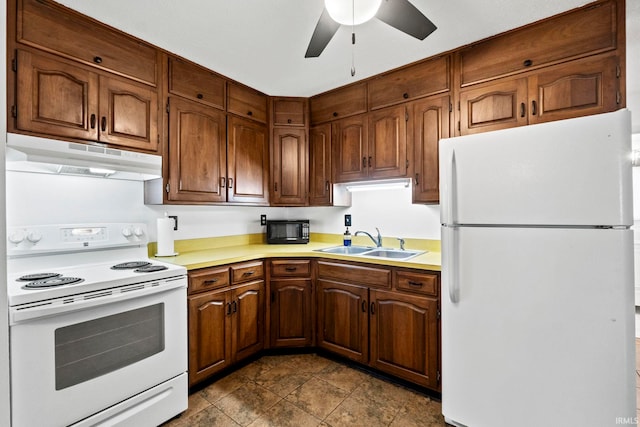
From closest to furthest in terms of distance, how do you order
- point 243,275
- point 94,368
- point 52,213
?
point 94,368, point 52,213, point 243,275

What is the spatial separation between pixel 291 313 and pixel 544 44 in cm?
252

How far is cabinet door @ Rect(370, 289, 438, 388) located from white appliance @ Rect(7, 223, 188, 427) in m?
1.28

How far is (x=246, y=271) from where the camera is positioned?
2324 millimetres

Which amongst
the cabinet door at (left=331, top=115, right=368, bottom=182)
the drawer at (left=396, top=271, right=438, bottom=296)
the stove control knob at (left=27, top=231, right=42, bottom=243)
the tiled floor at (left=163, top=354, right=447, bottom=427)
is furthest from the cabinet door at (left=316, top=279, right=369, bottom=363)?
the stove control knob at (left=27, top=231, right=42, bottom=243)

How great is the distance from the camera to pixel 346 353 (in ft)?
7.69

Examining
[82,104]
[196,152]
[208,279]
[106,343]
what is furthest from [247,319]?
[82,104]

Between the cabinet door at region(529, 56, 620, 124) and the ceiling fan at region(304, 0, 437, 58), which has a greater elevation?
the ceiling fan at region(304, 0, 437, 58)

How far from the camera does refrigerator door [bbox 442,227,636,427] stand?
1260mm

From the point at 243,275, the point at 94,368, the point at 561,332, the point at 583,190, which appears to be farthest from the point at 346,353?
the point at 583,190

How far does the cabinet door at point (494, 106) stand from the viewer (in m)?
1.90

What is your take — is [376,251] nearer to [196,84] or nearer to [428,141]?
[428,141]

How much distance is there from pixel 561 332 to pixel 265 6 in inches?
84.6

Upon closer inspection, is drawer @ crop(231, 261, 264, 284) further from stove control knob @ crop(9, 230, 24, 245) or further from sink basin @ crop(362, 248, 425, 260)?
stove control knob @ crop(9, 230, 24, 245)

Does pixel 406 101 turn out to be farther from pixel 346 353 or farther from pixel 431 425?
pixel 431 425
